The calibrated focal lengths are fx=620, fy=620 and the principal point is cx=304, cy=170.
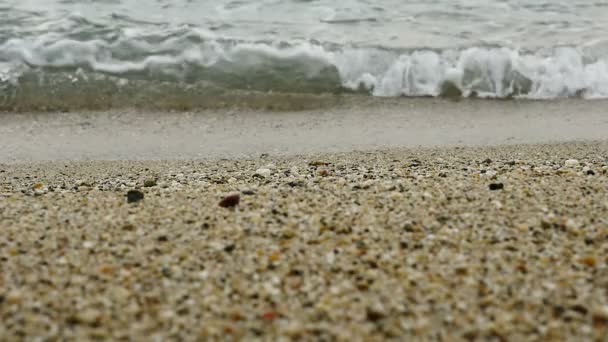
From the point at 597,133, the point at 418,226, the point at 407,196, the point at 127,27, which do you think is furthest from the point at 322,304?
the point at 127,27

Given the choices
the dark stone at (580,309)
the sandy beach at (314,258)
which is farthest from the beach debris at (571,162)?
the dark stone at (580,309)

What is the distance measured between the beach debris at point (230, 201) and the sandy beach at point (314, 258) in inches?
0.4

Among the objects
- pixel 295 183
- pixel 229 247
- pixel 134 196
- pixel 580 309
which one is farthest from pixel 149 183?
pixel 580 309

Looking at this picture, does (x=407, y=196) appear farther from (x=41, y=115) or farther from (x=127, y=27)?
(x=127, y=27)

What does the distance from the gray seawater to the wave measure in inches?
0.4

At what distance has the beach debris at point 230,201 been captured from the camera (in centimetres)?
287

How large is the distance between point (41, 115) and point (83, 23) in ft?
7.17

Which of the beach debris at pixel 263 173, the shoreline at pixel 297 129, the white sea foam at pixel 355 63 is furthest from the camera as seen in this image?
the white sea foam at pixel 355 63

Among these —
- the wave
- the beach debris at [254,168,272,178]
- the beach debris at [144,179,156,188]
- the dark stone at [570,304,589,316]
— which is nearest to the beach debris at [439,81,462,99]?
the wave

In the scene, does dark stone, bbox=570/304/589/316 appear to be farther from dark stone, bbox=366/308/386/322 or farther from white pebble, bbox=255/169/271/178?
white pebble, bbox=255/169/271/178

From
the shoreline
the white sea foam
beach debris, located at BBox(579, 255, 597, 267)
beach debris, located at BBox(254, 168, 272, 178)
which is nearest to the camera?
beach debris, located at BBox(579, 255, 597, 267)

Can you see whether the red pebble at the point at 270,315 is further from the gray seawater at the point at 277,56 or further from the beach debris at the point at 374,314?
the gray seawater at the point at 277,56

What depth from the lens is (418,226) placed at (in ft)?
Answer: 8.55

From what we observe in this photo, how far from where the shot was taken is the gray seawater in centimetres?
634
